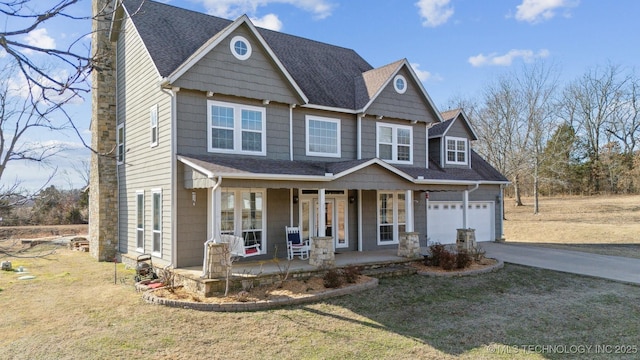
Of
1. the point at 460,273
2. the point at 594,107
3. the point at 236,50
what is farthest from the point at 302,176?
the point at 594,107

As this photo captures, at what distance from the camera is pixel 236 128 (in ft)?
40.7

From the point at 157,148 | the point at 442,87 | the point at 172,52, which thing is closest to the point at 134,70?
the point at 172,52

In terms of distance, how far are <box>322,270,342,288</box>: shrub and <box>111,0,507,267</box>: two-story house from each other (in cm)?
173

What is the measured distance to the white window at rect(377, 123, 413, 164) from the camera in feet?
52.5

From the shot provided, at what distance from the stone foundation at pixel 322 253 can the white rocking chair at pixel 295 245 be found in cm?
147

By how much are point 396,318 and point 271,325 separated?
2.48 m

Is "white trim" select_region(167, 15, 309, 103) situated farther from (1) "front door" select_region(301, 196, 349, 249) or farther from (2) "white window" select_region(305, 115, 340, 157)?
(1) "front door" select_region(301, 196, 349, 249)

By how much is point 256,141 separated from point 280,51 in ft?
17.3

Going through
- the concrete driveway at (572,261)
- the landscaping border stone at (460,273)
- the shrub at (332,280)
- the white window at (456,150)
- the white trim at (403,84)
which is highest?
the white trim at (403,84)

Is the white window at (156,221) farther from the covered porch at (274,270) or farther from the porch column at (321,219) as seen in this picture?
the porch column at (321,219)

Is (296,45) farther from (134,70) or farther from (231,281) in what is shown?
(231,281)

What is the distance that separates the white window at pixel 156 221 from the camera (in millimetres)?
12227

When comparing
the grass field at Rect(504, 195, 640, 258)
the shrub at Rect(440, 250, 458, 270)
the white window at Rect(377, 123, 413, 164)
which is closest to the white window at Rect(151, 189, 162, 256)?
the white window at Rect(377, 123, 413, 164)

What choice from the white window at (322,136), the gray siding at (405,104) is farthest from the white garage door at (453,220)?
the white window at (322,136)
